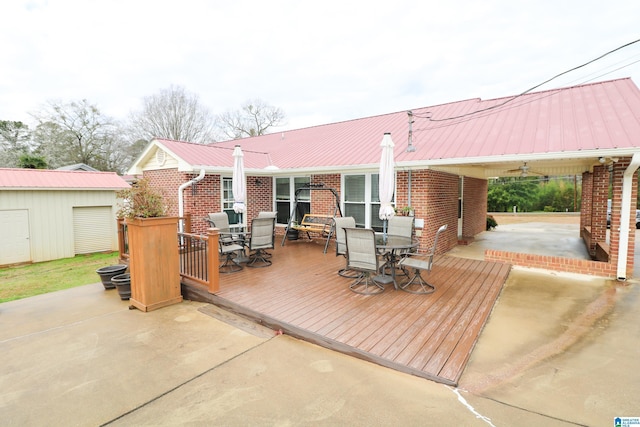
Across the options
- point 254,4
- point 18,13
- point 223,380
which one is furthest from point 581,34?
point 18,13

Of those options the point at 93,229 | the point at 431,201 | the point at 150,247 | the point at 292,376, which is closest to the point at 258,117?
the point at 93,229

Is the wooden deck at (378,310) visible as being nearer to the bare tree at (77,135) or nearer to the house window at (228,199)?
the house window at (228,199)

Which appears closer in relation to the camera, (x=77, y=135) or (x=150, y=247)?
(x=150, y=247)

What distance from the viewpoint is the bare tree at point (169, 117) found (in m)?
26.6

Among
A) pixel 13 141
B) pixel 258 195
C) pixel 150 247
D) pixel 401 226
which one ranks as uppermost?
pixel 13 141

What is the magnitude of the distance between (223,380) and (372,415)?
151cm

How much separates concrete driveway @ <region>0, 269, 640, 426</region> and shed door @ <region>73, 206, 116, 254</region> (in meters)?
8.03

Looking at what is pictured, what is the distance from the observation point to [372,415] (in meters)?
2.48

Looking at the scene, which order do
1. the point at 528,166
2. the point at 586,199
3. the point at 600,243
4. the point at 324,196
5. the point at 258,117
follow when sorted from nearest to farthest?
the point at 600,243
the point at 528,166
the point at 324,196
the point at 586,199
the point at 258,117

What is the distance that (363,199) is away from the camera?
342 inches

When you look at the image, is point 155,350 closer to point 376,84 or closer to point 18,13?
point 18,13

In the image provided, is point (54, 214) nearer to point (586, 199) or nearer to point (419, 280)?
point (419, 280)

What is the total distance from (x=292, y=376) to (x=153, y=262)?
3.29 metres

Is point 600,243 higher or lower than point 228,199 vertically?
lower
